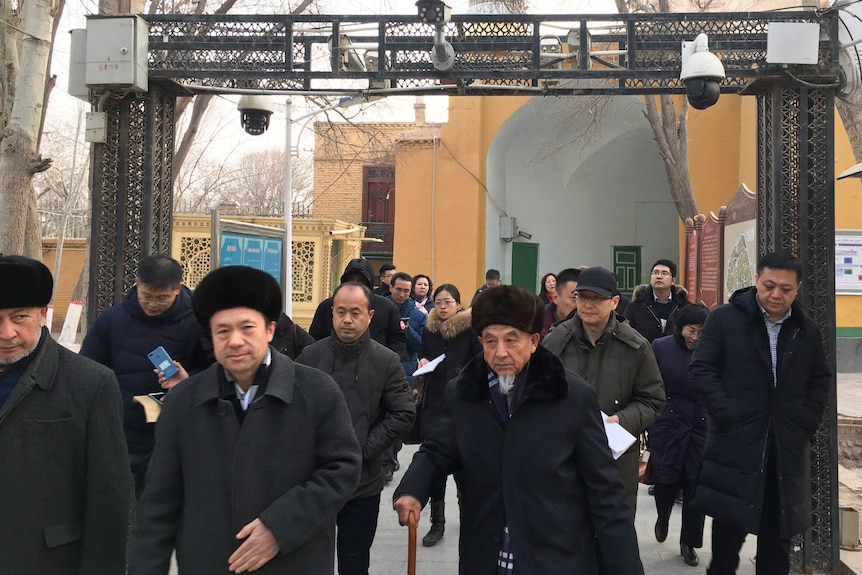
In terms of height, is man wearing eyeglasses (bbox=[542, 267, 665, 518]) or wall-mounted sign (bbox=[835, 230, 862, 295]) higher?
wall-mounted sign (bbox=[835, 230, 862, 295])

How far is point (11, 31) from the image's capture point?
10.2 m

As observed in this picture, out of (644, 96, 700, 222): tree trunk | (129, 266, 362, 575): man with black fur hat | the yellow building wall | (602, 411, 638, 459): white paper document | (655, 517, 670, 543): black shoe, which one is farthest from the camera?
the yellow building wall

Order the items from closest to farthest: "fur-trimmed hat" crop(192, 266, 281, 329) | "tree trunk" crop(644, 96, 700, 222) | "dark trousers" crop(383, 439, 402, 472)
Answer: "fur-trimmed hat" crop(192, 266, 281, 329) < "dark trousers" crop(383, 439, 402, 472) < "tree trunk" crop(644, 96, 700, 222)

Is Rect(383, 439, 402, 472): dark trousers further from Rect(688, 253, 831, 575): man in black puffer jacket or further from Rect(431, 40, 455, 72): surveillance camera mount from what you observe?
Rect(431, 40, 455, 72): surveillance camera mount

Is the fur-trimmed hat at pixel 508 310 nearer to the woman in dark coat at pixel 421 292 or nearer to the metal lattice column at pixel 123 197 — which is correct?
the metal lattice column at pixel 123 197

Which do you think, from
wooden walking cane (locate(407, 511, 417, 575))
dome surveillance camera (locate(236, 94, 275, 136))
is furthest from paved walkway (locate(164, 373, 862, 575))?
dome surveillance camera (locate(236, 94, 275, 136))

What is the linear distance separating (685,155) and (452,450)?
13406 millimetres

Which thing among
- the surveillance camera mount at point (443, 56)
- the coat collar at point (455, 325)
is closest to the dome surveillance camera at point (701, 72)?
the surveillance camera mount at point (443, 56)

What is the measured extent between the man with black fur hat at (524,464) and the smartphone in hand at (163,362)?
1.89 meters

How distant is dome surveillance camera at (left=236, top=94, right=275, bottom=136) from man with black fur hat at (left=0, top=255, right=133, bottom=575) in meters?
5.05

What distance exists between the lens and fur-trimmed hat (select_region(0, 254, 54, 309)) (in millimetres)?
2975

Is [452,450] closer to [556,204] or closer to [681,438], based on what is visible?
[681,438]

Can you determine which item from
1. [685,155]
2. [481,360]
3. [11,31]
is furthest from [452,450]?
[685,155]

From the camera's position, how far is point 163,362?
449 cm
